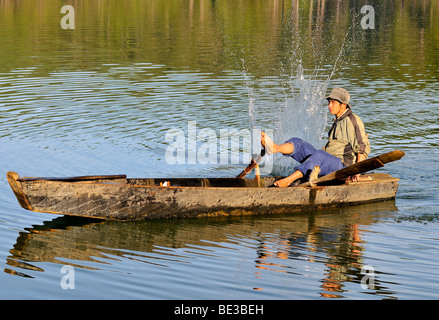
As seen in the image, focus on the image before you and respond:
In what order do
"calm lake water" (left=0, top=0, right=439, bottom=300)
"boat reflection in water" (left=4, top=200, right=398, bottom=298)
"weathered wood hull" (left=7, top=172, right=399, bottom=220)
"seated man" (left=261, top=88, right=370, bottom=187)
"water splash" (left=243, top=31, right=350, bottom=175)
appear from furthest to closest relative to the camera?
"water splash" (left=243, top=31, right=350, bottom=175) → "seated man" (left=261, top=88, right=370, bottom=187) → "weathered wood hull" (left=7, top=172, right=399, bottom=220) → "boat reflection in water" (left=4, top=200, right=398, bottom=298) → "calm lake water" (left=0, top=0, right=439, bottom=300)

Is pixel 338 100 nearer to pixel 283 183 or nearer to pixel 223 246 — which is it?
pixel 283 183

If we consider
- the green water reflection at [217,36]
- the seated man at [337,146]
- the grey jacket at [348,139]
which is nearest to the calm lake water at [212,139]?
the green water reflection at [217,36]

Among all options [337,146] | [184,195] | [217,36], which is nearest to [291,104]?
[337,146]

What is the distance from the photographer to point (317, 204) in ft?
37.7

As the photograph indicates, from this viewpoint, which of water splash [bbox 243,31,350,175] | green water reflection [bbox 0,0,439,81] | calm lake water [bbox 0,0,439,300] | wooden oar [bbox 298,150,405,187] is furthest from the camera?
green water reflection [bbox 0,0,439,81]

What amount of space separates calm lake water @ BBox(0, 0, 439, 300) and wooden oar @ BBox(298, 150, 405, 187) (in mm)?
642

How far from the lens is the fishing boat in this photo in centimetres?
1013

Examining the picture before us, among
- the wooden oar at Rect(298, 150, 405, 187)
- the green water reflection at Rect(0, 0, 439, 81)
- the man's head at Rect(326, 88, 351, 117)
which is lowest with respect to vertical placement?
the wooden oar at Rect(298, 150, 405, 187)

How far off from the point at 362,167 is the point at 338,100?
3.75ft

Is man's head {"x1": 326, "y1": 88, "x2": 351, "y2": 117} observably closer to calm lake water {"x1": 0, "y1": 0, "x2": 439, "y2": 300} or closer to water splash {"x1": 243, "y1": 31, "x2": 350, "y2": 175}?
calm lake water {"x1": 0, "y1": 0, "x2": 439, "y2": 300}

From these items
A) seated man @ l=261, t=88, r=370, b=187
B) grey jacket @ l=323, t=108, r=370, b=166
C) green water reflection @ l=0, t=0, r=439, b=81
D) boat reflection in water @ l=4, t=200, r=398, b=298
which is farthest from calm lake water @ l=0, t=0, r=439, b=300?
grey jacket @ l=323, t=108, r=370, b=166

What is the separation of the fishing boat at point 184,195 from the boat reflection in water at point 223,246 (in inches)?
6.2

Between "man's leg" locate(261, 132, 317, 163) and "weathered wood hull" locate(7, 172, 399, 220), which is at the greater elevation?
"man's leg" locate(261, 132, 317, 163)
